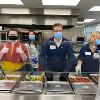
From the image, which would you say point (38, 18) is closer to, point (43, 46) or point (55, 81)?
point (43, 46)

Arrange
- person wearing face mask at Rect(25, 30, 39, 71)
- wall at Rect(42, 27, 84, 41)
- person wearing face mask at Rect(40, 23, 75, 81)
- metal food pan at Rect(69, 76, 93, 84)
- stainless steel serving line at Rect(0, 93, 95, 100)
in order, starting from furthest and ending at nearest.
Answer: wall at Rect(42, 27, 84, 41)
person wearing face mask at Rect(40, 23, 75, 81)
person wearing face mask at Rect(25, 30, 39, 71)
metal food pan at Rect(69, 76, 93, 84)
stainless steel serving line at Rect(0, 93, 95, 100)

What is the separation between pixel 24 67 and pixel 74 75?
1.98 ft

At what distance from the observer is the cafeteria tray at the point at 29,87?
1573mm

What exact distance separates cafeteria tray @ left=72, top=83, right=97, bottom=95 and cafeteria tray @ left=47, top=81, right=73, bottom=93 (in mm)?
42

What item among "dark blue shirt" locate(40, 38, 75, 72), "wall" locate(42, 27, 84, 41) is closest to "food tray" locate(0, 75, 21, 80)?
"dark blue shirt" locate(40, 38, 75, 72)

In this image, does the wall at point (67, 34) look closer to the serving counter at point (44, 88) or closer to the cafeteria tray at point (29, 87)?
the serving counter at point (44, 88)

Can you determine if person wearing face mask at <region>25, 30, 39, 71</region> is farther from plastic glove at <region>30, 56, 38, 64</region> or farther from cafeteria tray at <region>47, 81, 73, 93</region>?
cafeteria tray at <region>47, 81, 73, 93</region>

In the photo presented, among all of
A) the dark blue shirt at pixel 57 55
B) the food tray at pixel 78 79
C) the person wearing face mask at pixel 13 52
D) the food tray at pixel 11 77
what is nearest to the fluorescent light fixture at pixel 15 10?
the person wearing face mask at pixel 13 52

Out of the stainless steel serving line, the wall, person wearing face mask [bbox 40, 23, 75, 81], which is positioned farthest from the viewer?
the wall

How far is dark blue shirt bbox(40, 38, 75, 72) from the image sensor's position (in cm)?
259

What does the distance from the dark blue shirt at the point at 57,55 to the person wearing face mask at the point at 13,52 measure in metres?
0.22

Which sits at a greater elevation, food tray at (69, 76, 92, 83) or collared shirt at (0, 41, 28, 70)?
collared shirt at (0, 41, 28, 70)

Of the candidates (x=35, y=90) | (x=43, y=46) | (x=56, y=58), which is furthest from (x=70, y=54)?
(x=35, y=90)

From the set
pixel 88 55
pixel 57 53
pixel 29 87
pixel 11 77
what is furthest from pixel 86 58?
pixel 29 87
